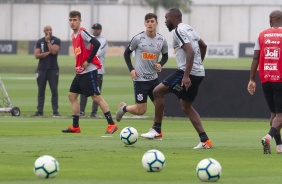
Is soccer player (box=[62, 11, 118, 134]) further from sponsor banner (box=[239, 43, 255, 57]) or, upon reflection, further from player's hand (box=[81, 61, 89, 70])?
sponsor banner (box=[239, 43, 255, 57])

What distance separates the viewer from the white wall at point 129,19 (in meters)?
94.1

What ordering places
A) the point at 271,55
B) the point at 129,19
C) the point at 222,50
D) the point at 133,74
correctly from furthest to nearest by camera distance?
the point at 129,19, the point at 222,50, the point at 133,74, the point at 271,55

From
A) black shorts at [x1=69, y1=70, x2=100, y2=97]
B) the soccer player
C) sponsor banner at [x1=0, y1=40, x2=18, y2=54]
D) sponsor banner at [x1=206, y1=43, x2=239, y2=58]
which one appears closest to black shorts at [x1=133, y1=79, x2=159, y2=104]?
the soccer player

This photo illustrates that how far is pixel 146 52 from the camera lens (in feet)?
58.4

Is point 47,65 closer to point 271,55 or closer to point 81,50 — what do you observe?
point 81,50

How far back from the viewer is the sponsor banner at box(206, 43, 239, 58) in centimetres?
6988

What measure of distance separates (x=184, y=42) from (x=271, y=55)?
4.84 ft

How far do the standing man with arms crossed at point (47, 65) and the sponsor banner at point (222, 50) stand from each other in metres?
45.0

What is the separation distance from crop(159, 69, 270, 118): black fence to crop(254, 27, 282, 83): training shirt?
10105 mm

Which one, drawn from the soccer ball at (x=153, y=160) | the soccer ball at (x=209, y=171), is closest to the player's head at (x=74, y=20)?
the soccer ball at (x=153, y=160)

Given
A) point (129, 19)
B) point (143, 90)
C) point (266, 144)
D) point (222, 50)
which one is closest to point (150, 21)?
point (143, 90)

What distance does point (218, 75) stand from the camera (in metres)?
24.8

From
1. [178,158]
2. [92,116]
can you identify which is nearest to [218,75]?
[92,116]

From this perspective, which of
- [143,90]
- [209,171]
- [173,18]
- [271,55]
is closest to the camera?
[209,171]
